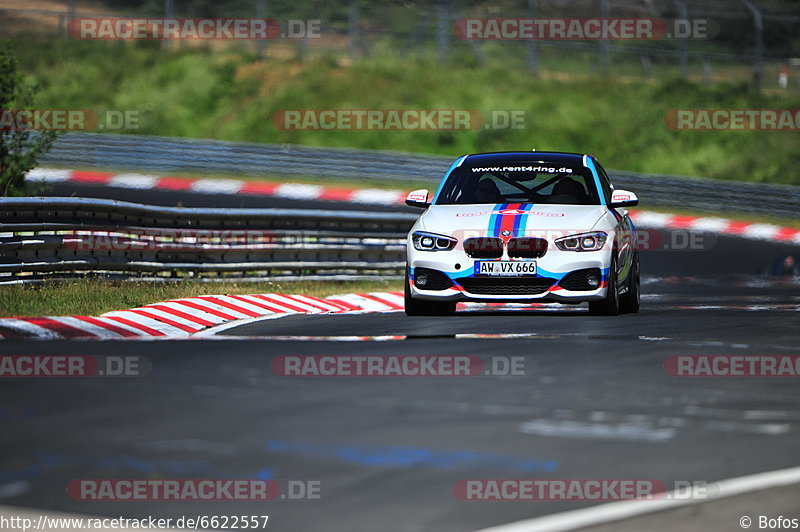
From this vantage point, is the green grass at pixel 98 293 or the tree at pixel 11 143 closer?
the green grass at pixel 98 293

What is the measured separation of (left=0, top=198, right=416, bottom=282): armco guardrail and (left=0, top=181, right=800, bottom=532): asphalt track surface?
3.45m

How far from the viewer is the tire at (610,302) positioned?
12.9 meters

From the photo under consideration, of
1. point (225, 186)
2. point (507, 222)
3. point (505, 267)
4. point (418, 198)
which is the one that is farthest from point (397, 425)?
point (225, 186)

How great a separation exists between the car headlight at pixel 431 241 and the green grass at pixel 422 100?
81.8 feet

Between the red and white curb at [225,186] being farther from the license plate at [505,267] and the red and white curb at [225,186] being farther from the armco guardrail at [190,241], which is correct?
the license plate at [505,267]

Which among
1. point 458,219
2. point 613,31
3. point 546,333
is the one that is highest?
point 613,31

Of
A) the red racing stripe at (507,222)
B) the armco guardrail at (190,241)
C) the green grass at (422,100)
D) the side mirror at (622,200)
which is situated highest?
the green grass at (422,100)

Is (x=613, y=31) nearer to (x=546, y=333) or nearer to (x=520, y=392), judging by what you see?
(x=546, y=333)

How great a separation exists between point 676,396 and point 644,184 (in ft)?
73.8

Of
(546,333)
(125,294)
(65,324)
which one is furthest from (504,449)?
(125,294)

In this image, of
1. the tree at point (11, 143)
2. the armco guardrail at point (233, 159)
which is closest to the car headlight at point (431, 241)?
the tree at point (11, 143)

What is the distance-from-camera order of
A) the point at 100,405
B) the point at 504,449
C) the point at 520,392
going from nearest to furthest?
1. the point at 504,449
2. the point at 100,405
3. the point at 520,392

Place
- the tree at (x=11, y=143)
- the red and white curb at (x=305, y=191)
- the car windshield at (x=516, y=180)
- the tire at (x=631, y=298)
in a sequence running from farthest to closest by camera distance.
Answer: the red and white curb at (x=305, y=191), the tree at (x=11, y=143), the tire at (x=631, y=298), the car windshield at (x=516, y=180)

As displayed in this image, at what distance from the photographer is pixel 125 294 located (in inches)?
575
